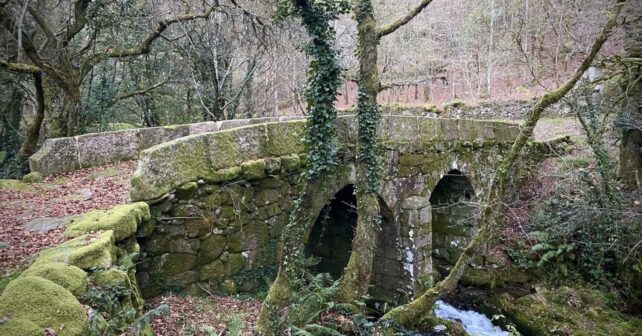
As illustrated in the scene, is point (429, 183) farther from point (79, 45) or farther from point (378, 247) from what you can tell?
point (79, 45)

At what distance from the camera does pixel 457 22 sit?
77.1 feet

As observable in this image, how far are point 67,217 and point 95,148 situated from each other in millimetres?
3060

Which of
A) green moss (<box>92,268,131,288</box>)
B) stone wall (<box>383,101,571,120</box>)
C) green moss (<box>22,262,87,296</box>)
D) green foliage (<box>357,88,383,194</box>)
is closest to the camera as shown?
green moss (<box>22,262,87,296</box>)

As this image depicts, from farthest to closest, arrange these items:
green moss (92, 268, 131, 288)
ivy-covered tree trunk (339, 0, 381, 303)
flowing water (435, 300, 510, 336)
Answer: flowing water (435, 300, 510, 336) → ivy-covered tree trunk (339, 0, 381, 303) → green moss (92, 268, 131, 288)

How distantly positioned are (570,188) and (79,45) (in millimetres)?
13439

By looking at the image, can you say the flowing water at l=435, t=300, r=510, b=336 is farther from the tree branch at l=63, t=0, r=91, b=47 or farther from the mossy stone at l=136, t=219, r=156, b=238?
the tree branch at l=63, t=0, r=91, b=47

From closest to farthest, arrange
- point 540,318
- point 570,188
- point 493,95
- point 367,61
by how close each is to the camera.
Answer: point 367,61, point 540,318, point 570,188, point 493,95

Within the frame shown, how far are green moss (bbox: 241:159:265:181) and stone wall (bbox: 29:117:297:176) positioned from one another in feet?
11.1

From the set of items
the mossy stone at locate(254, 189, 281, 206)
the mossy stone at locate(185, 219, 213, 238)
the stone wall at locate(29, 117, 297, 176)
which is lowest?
the mossy stone at locate(185, 219, 213, 238)

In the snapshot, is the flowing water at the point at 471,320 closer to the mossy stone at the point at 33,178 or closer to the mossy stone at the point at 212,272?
the mossy stone at the point at 212,272

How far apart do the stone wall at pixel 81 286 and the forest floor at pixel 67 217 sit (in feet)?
0.99

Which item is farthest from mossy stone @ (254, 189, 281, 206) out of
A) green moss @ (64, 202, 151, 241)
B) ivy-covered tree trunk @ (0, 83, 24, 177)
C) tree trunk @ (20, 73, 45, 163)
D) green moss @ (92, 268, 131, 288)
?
ivy-covered tree trunk @ (0, 83, 24, 177)

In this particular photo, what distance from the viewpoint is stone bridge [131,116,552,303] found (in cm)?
462

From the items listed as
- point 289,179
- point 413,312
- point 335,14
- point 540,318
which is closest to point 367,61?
point 335,14
